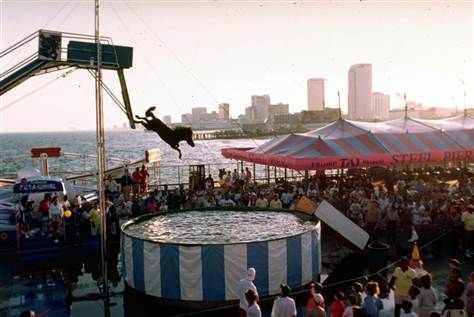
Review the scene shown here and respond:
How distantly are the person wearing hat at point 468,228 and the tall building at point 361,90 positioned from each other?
98.1 meters

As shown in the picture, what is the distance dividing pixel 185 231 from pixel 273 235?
108 inches

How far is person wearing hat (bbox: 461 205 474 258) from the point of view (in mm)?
15953

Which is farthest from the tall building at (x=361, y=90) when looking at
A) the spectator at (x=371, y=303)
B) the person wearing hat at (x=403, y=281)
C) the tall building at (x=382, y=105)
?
the spectator at (x=371, y=303)

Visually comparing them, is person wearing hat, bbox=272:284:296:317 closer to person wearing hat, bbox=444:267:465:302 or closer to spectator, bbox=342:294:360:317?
spectator, bbox=342:294:360:317

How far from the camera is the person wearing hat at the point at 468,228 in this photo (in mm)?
15953

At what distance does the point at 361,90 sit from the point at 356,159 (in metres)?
109

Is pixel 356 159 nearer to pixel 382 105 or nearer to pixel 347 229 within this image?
pixel 347 229

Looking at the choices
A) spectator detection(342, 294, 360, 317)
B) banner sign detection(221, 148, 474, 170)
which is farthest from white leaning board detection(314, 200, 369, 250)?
spectator detection(342, 294, 360, 317)

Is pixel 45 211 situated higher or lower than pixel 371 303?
higher

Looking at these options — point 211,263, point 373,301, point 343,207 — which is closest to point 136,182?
point 343,207

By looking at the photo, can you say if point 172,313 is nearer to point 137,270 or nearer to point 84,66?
point 137,270

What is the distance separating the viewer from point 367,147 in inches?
951

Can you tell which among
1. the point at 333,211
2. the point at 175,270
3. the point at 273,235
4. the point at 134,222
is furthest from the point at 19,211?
the point at 333,211

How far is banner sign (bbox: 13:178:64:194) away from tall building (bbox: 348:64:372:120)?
324 feet
